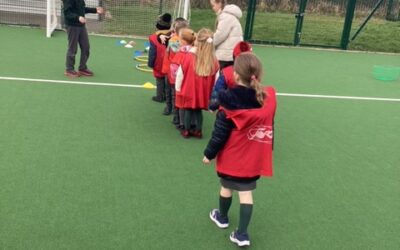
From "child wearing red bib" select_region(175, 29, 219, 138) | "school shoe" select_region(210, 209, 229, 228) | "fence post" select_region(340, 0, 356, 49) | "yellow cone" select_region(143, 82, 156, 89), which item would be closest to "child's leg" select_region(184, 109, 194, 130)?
"child wearing red bib" select_region(175, 29, 219, 138)

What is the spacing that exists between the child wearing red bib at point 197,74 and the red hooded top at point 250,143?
2090 millimetres

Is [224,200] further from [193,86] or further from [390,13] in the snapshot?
[390,13]

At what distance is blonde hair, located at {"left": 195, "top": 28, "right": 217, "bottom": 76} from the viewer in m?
5.12

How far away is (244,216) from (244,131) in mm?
648

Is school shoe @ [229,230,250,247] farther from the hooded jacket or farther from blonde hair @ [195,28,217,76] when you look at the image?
the hooded jacket

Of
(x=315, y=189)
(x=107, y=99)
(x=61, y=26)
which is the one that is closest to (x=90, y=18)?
(x=61, y=26)

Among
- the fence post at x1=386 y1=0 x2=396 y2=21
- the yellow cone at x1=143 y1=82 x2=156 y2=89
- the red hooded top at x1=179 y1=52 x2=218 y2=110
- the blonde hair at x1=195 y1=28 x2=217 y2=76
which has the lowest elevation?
the yellow cone at x1=143 y1=82 x2=156 y2=89

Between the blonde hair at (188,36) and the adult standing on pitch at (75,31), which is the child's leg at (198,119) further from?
the adult standing on pitch at (75,31)

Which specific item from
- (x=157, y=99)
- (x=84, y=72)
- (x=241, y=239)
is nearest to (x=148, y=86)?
(x=157, y=99)

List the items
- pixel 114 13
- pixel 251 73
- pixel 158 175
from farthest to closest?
pixel 114 13 < pixel 158 175 < pixel 251 73

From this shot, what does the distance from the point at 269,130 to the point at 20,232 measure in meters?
1.92

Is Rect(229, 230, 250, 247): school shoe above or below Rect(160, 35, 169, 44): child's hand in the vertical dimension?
below

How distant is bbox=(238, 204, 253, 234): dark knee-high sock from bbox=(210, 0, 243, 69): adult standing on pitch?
3218 millimetres

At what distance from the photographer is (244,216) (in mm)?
3381
